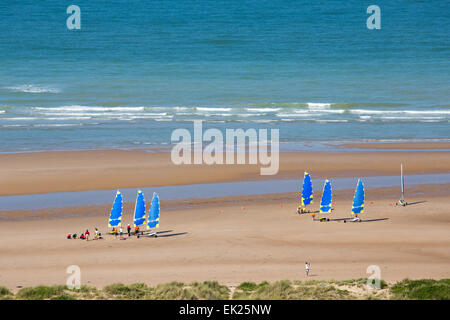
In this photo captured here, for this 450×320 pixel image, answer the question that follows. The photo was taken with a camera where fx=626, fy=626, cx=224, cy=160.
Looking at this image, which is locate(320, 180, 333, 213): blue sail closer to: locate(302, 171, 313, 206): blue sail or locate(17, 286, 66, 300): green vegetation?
locate(302, 171, 313, 206): blue sail

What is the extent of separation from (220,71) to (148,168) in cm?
5055

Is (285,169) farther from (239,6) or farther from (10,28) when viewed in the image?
(239,6)

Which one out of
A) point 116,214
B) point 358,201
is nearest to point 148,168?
point 116,214

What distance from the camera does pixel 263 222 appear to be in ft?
84.5

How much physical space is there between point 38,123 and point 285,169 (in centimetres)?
2613

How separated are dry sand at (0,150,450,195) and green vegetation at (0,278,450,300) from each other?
629 inches

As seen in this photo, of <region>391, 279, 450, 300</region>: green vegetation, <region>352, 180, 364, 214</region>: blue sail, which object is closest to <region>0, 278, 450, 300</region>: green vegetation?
<region>391, 279, 450, 300</region>: green vegetation

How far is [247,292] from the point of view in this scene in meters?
16.3

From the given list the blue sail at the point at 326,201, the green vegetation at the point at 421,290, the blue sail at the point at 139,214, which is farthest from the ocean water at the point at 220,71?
the green vegetation at the point at 421,290

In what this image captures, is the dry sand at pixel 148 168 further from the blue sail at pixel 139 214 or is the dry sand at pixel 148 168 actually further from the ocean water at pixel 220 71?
the blue sail at pixel 139 214

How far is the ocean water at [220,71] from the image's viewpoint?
2064 inches

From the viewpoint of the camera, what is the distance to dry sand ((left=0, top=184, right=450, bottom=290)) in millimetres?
19203

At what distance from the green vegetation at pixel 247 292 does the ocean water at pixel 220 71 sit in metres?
26.8

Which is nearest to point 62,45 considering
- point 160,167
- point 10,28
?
point 10,28
